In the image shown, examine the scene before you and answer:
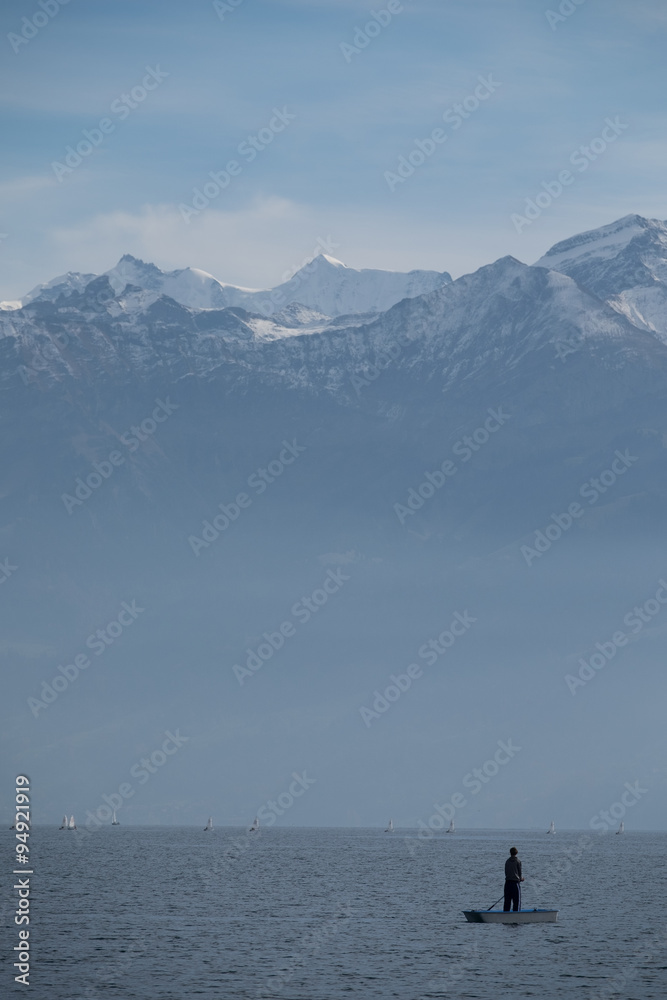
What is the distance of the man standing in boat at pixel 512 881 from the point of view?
125562 millimetres

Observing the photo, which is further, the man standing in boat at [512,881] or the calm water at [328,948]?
the man standing in boat at [512,881]

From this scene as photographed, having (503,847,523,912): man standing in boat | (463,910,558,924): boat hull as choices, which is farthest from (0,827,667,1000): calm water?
(503,847,523,912): man standing in boat

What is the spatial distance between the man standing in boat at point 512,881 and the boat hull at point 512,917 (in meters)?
0.76

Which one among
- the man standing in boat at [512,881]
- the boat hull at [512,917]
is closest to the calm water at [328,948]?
the boat hull at [512,917]

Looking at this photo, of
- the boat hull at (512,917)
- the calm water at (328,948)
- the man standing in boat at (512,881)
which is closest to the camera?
the calm water at (328,948)

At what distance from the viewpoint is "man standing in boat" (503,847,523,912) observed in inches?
4943

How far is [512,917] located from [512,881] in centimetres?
594

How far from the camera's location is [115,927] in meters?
134

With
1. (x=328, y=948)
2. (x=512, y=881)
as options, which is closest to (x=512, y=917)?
(x=512, y=881)

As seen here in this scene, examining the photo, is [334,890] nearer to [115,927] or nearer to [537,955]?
[115,927]

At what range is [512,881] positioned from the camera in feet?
424

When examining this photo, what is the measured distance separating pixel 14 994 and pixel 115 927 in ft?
130

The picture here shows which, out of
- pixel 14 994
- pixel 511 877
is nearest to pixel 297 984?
pixel 14 994

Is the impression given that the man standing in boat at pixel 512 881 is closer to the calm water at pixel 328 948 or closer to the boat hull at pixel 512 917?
the boat hull at pixel 512 917
